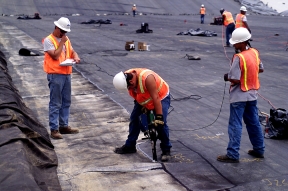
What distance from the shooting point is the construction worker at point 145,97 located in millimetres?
5332

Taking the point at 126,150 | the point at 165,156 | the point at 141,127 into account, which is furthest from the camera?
the point at 126,150

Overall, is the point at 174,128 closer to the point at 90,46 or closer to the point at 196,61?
the point at 196,61

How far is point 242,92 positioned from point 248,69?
11.9 inches

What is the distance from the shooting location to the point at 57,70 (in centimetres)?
653

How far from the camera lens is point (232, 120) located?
5680mm

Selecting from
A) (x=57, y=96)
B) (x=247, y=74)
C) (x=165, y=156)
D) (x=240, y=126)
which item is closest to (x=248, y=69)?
(x=247, y=74)

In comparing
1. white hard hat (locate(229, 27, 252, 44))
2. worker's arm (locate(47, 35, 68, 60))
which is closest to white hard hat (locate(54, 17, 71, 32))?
worker's arm (locate(47, 35, 68, 60))

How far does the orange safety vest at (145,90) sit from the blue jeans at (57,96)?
1460 millimetres

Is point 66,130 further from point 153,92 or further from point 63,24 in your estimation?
point 153,92

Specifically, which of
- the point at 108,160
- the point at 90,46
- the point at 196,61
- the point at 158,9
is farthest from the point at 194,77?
the point at 158,9

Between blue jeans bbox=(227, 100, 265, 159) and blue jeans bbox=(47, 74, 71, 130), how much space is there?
8.47ft

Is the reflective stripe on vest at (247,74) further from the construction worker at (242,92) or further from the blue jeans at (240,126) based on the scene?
the blue jeans at (240,126)

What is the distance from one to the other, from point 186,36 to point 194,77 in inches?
454

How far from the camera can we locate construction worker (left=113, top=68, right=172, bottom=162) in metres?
5.33
